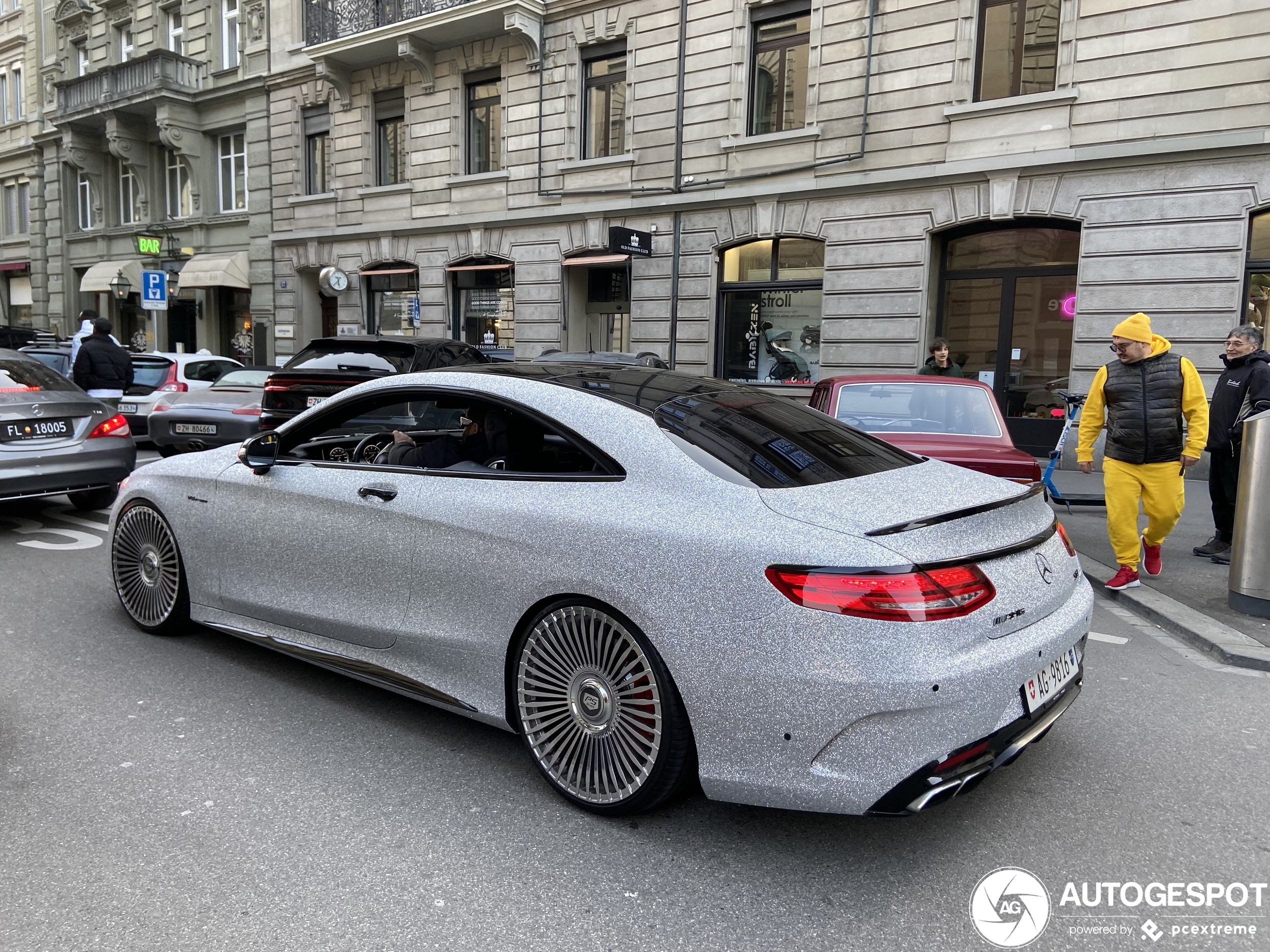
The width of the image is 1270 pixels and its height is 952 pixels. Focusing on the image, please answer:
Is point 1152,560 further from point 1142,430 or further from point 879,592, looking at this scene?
point 879,592

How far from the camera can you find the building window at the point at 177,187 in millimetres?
25797

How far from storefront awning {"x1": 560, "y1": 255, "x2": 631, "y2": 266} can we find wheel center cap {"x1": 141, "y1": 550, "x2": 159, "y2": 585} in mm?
13036

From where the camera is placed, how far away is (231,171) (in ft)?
80.0

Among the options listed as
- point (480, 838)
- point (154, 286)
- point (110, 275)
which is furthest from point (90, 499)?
point (110, 275)

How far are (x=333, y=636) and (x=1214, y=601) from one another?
5.46 meters

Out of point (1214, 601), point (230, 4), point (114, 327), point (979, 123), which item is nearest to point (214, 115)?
point (230, 4)

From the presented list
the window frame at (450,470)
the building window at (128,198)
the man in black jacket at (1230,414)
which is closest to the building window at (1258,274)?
the man in black jacket at (1230,414)

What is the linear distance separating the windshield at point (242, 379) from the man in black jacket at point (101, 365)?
1.10 m

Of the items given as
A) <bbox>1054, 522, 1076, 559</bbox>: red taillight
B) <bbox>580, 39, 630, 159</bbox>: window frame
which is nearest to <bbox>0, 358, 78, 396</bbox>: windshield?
<bbox>1054, 522, 1076, 559</bbox>: red taillight

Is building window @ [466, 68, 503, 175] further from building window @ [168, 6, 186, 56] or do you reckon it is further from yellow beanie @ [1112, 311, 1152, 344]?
yellow beanie @ [1112, 311, 1152, 344]

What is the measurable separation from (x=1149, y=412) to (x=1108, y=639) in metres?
1.61

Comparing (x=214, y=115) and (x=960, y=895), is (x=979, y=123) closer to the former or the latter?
(x=960, y=895)

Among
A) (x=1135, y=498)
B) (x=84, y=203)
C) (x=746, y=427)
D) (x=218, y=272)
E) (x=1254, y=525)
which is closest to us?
(x=746, y=427)

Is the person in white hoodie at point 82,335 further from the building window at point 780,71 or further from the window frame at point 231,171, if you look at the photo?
the window frame at point 231,171
